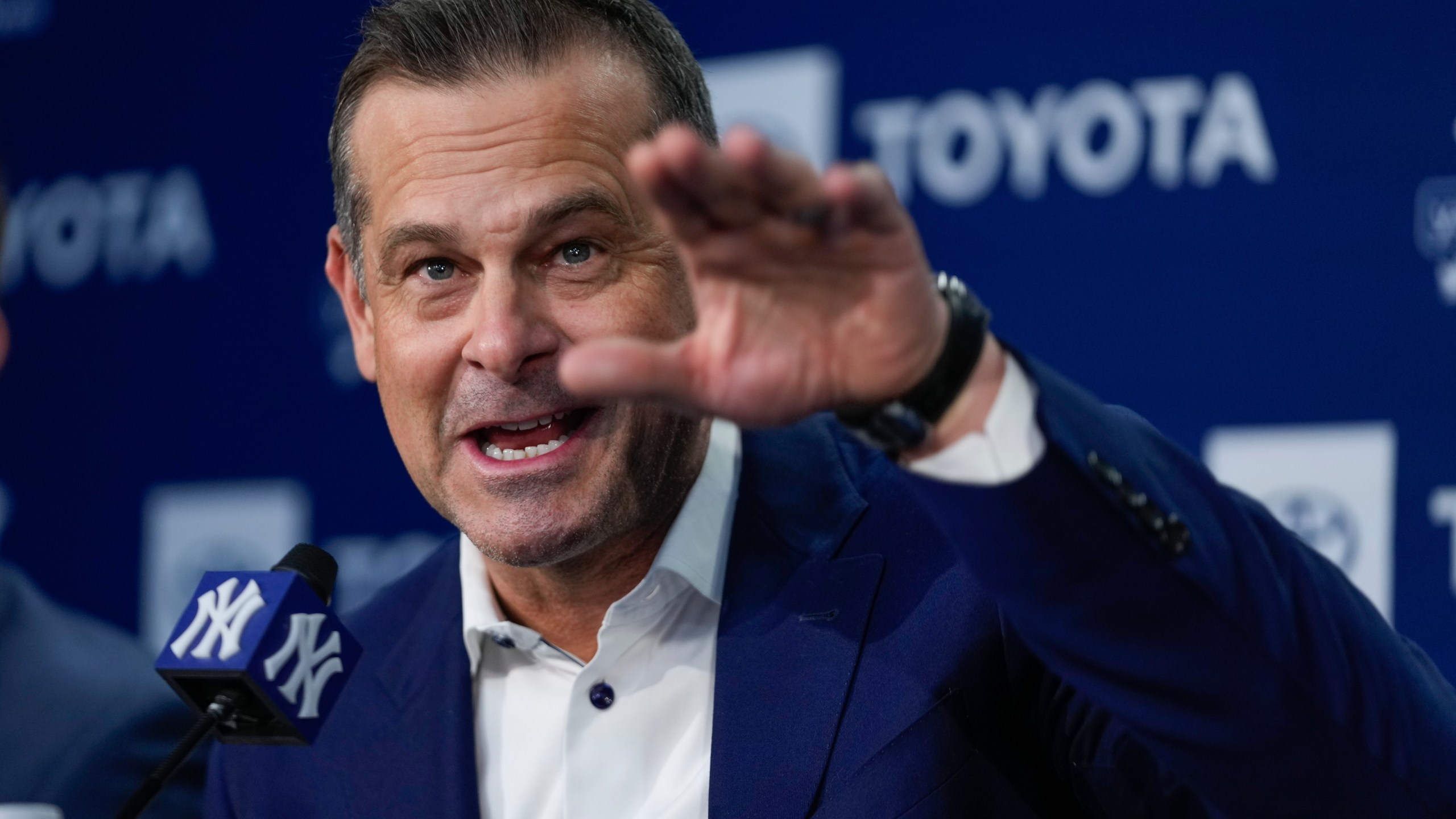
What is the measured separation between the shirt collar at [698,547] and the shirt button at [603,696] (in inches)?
6.2

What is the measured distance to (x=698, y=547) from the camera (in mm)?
1913

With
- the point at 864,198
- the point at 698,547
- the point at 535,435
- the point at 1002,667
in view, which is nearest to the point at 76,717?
the point at 535,435

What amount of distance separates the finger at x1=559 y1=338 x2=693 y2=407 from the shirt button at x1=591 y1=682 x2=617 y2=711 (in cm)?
82

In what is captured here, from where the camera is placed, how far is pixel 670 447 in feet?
6.19

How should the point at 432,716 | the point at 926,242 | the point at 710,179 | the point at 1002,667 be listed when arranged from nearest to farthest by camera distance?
1. the point at 710,179
2. the point at 1002,667
3. the point at 432,716
4. the point at 926,242

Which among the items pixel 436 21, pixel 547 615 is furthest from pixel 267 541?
pixel 436 21

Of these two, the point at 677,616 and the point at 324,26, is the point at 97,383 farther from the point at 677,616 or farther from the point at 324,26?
the point at 677,616

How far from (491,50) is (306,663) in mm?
814

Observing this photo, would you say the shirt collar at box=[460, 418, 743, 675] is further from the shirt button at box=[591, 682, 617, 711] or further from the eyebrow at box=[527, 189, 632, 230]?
the eyebrow at box=[527, 189, 632, 230]

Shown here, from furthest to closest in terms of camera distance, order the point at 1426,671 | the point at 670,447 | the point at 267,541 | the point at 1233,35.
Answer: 1. the point at 267,541
2. the point at 1233,35
3. the point at 670,447
4. the point at 1426,671

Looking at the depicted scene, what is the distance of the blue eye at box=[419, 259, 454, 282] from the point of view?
1812mm

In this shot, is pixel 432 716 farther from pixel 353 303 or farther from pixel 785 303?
pixel 785 303

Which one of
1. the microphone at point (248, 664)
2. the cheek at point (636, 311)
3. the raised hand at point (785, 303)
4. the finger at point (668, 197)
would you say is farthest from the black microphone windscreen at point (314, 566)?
the finger at point (668, 197)

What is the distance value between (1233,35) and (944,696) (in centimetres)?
136
